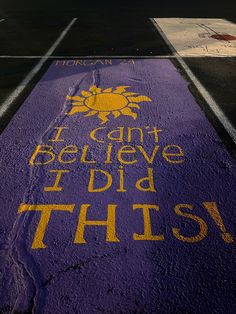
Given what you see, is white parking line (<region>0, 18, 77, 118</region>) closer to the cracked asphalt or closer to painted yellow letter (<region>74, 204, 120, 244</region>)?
the cracked asphalt

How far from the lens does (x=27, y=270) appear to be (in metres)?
2.78

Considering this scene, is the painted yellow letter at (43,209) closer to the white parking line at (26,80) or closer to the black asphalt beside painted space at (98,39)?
the black asphalt beside painted space at (98,39)

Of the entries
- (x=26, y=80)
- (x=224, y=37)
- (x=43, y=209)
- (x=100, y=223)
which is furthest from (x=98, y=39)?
(x=100, y=223)

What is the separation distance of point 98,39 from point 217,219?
819cm

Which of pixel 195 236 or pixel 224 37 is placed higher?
pixel 195 236

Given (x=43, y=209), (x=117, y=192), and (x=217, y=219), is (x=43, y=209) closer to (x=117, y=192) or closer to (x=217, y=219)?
(x=117, y=192)

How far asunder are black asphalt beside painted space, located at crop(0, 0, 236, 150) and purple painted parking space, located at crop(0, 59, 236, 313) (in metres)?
0.74

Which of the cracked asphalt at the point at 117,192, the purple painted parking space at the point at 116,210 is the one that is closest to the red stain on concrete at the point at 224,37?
the cracked asphalt at the point at 117,192

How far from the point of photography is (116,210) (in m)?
3.39

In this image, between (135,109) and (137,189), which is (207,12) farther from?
(137,189)

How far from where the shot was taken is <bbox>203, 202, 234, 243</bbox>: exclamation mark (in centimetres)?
308

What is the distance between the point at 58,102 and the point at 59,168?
211 centimetres

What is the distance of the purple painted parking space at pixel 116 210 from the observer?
262 centimetres

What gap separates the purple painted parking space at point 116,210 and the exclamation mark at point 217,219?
11mm
